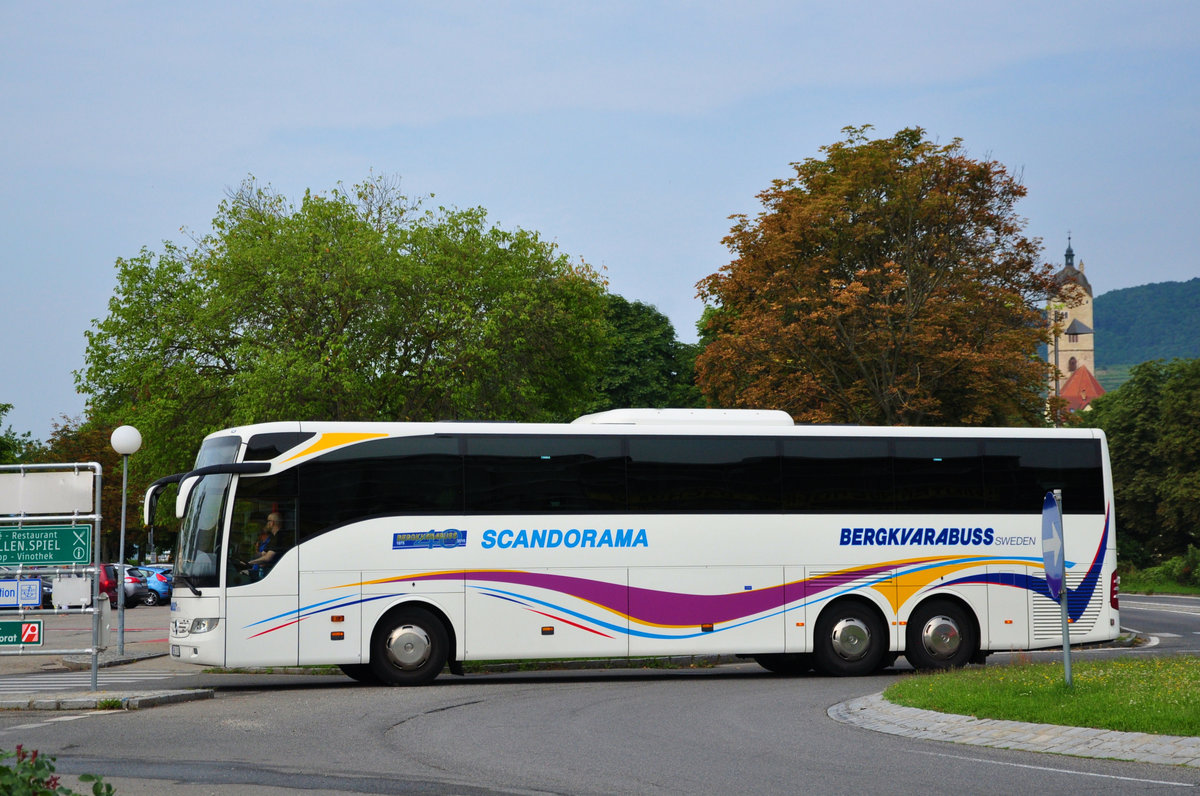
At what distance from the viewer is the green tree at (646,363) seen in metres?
72.8

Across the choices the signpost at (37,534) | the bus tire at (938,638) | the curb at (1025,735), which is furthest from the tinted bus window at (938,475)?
the signpost at (37,534)

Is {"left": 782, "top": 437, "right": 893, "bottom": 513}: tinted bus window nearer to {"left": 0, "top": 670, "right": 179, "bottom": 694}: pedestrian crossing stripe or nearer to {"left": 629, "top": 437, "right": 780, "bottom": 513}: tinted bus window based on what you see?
{"left": 629, "top": 437, "right": 780, "bottom": 513}: tinted bus window

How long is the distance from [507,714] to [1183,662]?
8.55 metres

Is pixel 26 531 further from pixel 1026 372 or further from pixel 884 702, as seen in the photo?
pixel 1026 372

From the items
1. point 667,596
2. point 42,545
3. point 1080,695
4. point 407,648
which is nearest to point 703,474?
point 667,596

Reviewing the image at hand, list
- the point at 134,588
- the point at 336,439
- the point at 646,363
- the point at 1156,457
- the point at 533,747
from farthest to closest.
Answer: the point at 1156,457, the point at 646,363, the point at 134,588, the point at 336,439, the point at 533,747

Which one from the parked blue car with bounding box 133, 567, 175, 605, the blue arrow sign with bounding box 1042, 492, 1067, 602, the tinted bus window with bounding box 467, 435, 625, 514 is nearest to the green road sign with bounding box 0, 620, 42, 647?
the tinted bus window with bounding box 467, 435, 625, 514

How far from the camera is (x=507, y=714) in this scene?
1433 centimetres

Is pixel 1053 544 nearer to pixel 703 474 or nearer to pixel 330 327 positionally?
pixel 703 474

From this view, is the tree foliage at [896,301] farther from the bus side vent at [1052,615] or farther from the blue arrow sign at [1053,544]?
the blue arrow sign at [1053,544]

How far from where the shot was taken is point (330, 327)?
133 ft

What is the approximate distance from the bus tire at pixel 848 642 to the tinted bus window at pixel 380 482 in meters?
5.51

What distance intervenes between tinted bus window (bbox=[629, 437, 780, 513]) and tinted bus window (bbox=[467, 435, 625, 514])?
33 cm

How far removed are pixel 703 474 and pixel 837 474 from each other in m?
1.98
